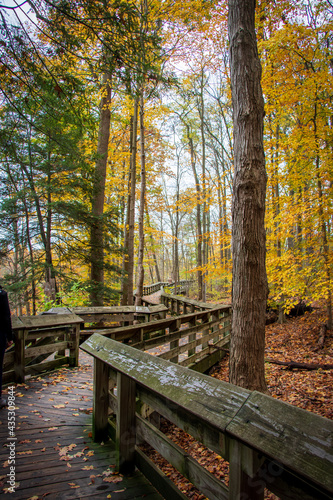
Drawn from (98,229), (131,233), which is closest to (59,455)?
(98,229)

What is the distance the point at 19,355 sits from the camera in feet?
13.2

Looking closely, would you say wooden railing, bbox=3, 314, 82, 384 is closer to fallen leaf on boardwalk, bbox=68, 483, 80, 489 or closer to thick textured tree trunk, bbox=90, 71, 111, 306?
fallen leaf on boardwalk, bbox=68, 483, 80, 489

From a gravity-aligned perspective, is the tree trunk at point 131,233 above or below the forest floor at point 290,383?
above

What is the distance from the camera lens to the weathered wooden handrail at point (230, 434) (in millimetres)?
983

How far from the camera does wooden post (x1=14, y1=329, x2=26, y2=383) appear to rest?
3.97 meters

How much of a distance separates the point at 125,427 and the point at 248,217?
8.71 feet

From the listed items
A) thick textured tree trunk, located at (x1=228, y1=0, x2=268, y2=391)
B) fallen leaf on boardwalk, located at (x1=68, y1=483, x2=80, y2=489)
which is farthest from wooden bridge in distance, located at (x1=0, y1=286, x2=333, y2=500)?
thick textured tree trunk, located at (x1=228, y1=0, x2=268, y2=391)

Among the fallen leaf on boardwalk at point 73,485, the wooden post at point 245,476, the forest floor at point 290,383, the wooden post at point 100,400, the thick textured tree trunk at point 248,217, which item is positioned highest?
the thick textured tree trunk at point 248,217

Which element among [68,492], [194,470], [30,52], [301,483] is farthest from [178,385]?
[30,52]

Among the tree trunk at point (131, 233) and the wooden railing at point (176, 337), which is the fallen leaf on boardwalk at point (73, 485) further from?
the tree trunk at point (131, 233)

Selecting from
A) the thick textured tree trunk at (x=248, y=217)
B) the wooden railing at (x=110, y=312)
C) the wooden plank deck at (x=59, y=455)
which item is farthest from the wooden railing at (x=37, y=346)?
the thick textured tree trunk at (x=248, y=217)

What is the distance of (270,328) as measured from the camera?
9531 millimetres

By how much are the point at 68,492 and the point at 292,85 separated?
30.9ft

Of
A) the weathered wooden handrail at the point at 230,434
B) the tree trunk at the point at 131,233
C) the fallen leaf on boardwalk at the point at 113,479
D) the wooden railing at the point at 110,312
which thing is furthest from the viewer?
the tree trunk at the point at 131,233
